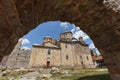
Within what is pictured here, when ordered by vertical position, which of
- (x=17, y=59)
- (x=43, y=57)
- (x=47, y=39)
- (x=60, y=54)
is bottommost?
(x=17, y=59)

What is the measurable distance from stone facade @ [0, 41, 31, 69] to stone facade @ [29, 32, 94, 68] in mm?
1468

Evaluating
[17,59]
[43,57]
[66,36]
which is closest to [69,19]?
[17,59]

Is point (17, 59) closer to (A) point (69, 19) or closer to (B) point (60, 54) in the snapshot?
(B) point (60, 54)

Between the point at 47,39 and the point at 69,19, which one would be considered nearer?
the point at 69,19

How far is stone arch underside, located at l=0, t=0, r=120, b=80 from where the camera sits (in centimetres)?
277

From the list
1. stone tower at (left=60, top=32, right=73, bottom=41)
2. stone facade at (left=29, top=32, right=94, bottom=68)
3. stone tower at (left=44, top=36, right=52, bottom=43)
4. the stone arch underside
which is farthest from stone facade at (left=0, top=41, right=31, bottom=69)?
the stone arch underside

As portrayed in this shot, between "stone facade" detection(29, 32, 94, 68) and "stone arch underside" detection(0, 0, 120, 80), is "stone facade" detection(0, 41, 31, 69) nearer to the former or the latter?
"stone facade" detection(29, 32, 94, 68)

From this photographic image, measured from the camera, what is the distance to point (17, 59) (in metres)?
35.6

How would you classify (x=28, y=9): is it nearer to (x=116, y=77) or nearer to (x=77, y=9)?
(x=77, y=9)

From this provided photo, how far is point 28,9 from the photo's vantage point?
3.19 metres

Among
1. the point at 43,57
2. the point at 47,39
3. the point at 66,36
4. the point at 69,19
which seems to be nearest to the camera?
the point at 69,19

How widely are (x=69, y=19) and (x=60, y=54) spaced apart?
1383 inches

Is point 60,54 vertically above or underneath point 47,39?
underneath

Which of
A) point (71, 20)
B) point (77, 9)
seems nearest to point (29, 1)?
point (77, 9)
